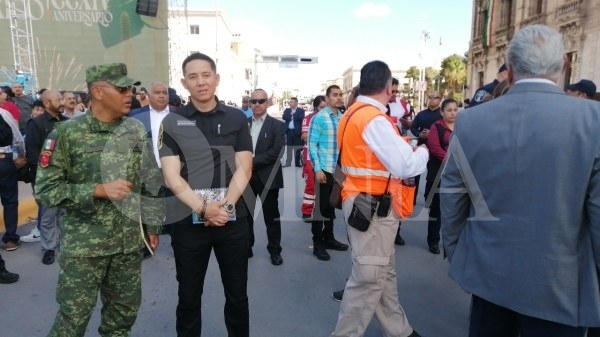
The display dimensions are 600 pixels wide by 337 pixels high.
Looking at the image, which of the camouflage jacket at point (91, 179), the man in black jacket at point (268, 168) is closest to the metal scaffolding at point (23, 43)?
the man in black jacket at point (268, 168)

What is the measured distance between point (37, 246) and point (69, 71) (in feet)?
76.7

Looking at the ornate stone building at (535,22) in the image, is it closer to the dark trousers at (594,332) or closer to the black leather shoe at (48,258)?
the dark trousers at (594,332)

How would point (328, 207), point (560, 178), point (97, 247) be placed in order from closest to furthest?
1. point (560, 178)
2. point (97, 247)
3. point (328, 207)

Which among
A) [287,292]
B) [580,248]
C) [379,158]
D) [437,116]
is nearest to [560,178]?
[580,248]

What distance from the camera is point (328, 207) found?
5.02m

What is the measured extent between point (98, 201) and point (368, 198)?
161 cm

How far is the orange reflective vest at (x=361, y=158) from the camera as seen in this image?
2.61m

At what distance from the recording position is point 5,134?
14.3 ft

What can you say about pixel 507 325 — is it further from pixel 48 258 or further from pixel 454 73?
pixel 454 73

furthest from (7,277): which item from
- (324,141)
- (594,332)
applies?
(594,332)

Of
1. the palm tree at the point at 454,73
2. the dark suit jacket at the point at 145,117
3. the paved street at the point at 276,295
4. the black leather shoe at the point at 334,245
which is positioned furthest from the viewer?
the palm tree at the point at 454,73

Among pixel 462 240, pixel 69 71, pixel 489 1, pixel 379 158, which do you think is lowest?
pixel 462 240

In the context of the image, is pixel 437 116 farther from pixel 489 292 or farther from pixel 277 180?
pixel 489 292

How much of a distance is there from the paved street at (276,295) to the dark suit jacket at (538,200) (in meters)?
1.68
